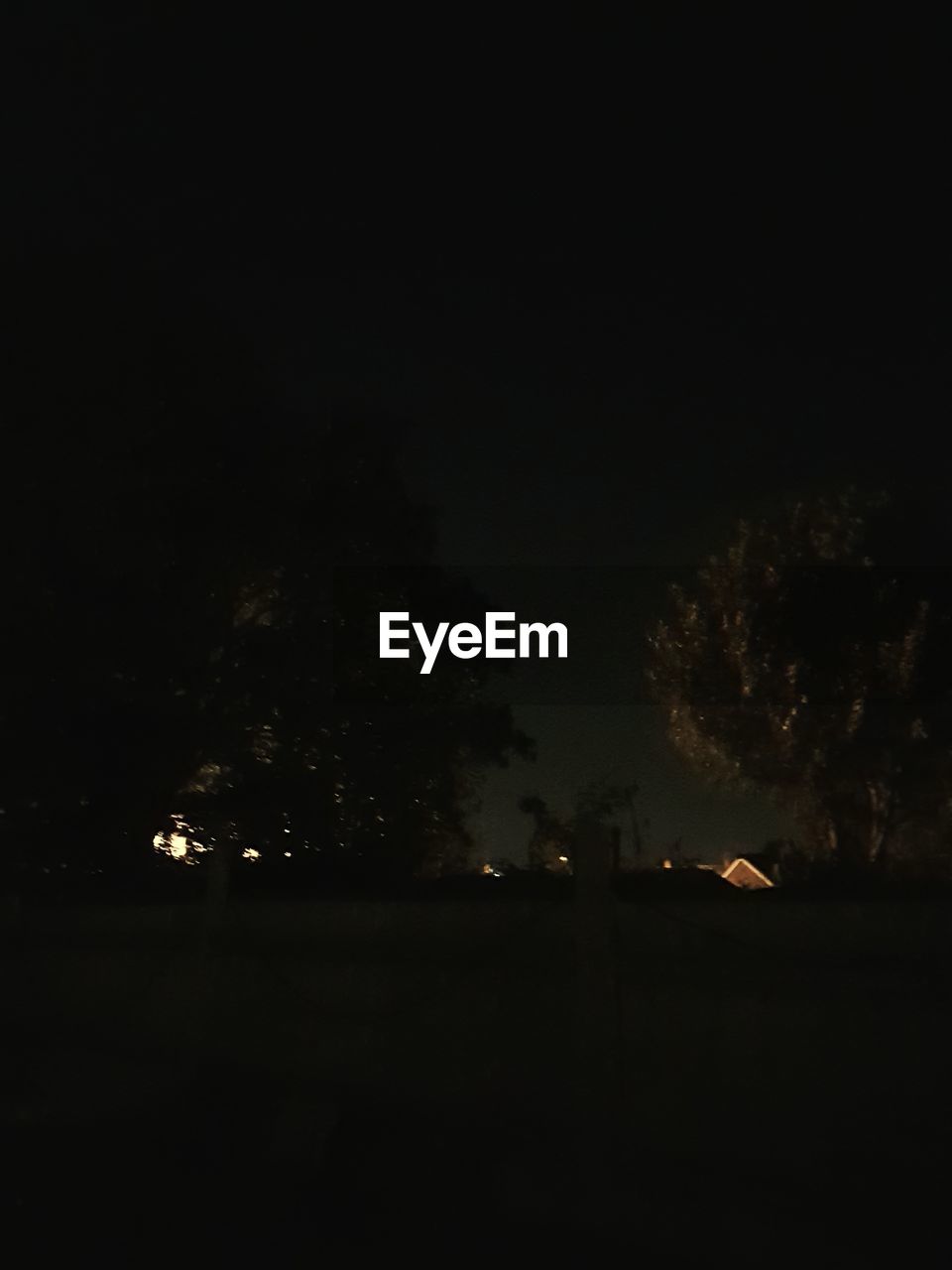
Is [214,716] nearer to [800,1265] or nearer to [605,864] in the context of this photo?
[605,864]

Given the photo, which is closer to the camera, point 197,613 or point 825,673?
point 197,613

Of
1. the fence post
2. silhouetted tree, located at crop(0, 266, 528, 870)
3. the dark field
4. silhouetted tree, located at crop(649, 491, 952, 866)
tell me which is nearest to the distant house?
silhouetted tree, located at crop(649, 491, 952, 866)

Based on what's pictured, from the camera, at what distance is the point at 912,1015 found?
7.02 meters

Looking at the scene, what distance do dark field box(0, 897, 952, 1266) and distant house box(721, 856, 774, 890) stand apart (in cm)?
1581

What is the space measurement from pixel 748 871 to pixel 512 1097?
75.7ft

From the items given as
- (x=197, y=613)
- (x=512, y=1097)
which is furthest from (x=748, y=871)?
(x=512, y=1097)

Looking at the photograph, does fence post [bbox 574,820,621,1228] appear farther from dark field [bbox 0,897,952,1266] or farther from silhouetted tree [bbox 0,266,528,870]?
silhouetted tree [bbox 0,266,528,870]

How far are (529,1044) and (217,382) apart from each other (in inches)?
355

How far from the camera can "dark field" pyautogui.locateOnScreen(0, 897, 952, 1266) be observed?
246 inches

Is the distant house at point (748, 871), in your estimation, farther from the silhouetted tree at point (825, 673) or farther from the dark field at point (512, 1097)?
the dark field at point (512, 1097)

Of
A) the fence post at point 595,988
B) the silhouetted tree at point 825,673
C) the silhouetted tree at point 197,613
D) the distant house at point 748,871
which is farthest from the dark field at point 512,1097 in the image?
the distant house at point 748,871

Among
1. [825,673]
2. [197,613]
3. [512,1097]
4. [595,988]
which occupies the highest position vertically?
[825,673]

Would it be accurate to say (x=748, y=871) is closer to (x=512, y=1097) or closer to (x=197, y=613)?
(x=197, y=613)

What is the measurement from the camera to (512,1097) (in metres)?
7.68
